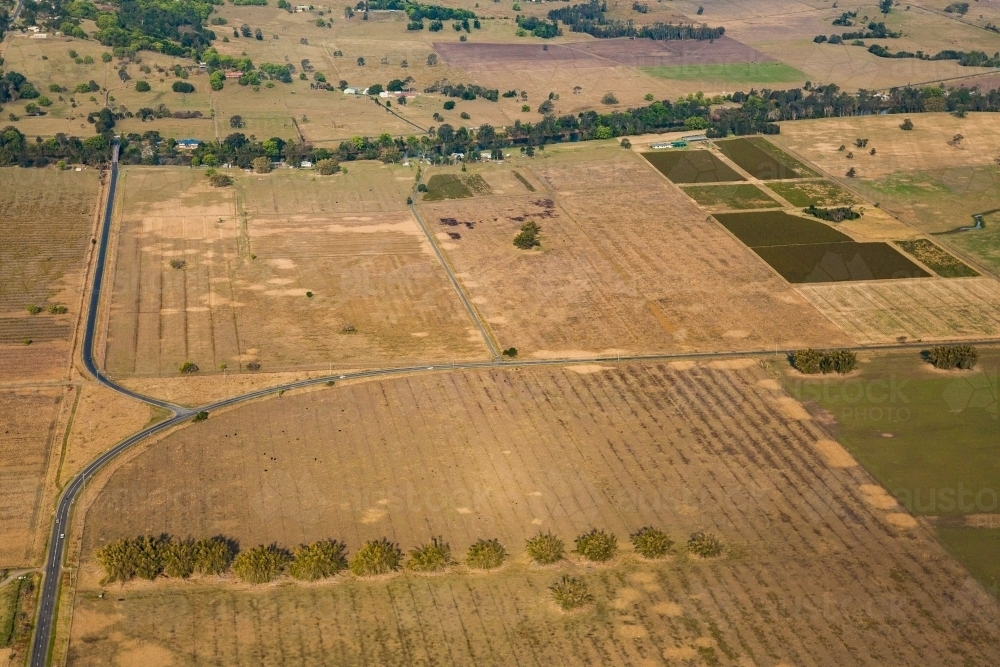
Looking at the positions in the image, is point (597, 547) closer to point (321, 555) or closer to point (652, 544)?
point (652, 544)

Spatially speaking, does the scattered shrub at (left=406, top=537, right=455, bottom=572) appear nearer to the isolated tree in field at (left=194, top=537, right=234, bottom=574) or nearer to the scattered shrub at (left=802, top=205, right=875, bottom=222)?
the isolated tree in field at (left=194, top=537, right=234, bottom=574)

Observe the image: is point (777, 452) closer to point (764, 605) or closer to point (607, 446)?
point (607, 446)

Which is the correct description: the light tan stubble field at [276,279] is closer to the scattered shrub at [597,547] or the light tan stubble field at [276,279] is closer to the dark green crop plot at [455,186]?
the dark green crop plot at [455,186]

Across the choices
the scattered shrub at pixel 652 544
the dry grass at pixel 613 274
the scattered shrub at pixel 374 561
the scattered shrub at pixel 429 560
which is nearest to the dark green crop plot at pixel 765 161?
the dry grass at pixel 613 274

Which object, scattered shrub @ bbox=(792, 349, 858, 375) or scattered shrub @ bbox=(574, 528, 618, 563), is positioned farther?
scattered shrub @ bbox=(792, 349, 858, 375)

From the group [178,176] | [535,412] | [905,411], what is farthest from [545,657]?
[178,176]

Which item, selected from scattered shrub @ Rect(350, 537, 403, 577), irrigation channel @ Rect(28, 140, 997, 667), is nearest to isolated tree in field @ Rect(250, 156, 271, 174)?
irrigation channel @ Rect(28, 140, 997, 667)
